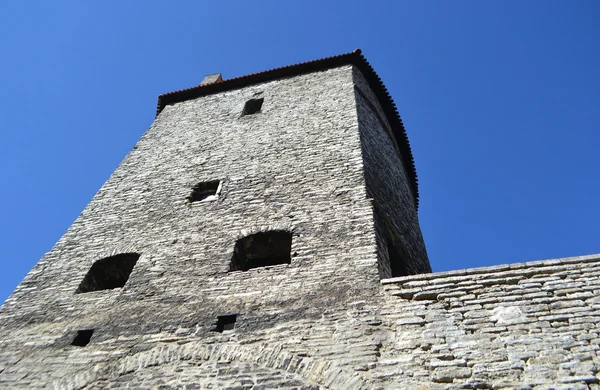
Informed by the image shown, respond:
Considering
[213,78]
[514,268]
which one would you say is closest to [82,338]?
[514,268]

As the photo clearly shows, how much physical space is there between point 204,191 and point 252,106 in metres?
3.63

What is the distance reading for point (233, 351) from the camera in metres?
5.00

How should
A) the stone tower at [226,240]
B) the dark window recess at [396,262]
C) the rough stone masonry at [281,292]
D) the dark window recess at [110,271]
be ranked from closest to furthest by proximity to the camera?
the rough stone masonry at [281,292]
the stone tower at [226,240]
the dark window recess at [110,271]
the dark window recess at [396,262]

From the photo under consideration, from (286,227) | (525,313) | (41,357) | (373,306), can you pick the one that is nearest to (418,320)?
(373,306)

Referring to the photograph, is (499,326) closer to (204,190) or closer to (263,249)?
(263,249)

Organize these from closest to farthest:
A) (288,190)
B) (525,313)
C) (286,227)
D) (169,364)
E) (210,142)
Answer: (525,313) → (169,364) → (286,227) → (288,190) → (210,142)

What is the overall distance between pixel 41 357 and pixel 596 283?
5537 millimetres

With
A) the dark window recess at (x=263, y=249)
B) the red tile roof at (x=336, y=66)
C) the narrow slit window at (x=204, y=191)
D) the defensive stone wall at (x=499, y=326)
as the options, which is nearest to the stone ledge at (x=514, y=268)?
the defensive stone wall at (x=499, y=326)

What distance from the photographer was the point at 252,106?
37.8 ft

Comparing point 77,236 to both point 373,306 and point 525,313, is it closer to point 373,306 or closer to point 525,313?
point 373,306

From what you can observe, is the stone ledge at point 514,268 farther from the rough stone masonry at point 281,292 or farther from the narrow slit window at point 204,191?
the narrow slit window at point 204,191

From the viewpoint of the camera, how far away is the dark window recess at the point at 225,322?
5376mm

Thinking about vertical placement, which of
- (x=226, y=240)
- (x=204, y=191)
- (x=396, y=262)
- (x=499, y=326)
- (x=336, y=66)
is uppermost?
(x=336, y=66)

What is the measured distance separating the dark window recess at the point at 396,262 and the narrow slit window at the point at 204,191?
279 centimetres
